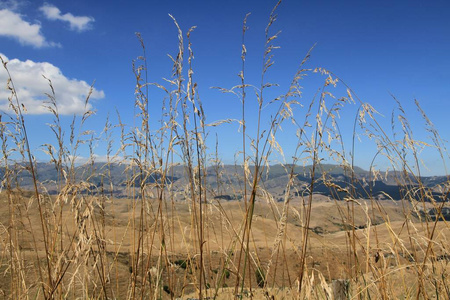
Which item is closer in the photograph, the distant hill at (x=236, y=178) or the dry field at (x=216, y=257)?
the dry field at (x=216, y=257)

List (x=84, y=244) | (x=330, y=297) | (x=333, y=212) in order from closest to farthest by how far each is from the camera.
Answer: (x=330, y=297)
(x=84, y=244)
(x=333, y=212)

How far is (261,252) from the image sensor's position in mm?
7191

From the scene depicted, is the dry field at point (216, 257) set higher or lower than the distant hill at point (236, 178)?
lower

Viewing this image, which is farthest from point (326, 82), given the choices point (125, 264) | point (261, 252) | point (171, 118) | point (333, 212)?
point (333, 212)

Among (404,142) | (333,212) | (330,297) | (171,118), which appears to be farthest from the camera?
(333,212)

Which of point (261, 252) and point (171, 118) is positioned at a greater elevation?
point (171, 118)

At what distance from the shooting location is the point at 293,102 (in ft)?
6.72

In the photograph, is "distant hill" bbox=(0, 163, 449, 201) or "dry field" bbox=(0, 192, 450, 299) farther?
"distant hill" bbox=(0, 163, 449, 201)

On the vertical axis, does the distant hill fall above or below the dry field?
above

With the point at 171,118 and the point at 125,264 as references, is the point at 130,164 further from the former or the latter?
the point at 125,264

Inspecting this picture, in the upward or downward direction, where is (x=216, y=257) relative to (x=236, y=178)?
downward

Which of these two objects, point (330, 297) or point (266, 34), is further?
point (266, 34)

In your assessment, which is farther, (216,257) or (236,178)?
(216,257)

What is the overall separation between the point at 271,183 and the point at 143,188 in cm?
13738
